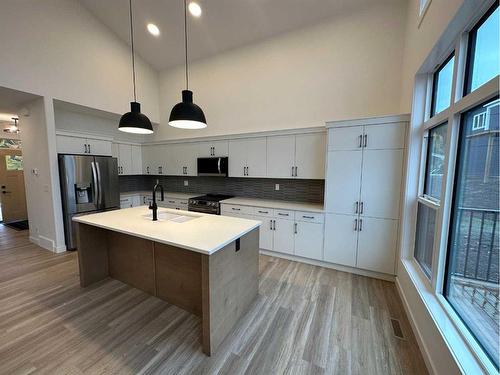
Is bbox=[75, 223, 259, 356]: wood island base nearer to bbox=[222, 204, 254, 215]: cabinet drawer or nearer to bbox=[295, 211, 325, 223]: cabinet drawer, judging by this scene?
bbox=[295, 211, 325, 223]: cabinet drawer

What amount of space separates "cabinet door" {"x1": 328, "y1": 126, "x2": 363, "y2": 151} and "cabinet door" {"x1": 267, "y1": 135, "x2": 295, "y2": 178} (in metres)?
0.77

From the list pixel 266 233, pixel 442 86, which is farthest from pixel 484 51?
pixel 266 233

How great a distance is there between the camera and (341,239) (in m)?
3.02

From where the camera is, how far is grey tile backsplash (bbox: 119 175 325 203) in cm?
388

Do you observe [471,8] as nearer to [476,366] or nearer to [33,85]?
[476,366]

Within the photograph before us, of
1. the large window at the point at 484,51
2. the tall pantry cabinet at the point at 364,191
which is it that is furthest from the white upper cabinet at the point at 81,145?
the large window at the point at 484,51

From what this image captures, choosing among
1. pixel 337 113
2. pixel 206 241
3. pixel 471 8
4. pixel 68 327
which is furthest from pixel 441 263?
pixel 68 327

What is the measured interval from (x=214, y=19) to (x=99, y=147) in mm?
3390

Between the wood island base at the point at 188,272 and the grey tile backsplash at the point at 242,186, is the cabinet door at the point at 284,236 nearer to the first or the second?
the grey tile backsplash at the point at 242,186

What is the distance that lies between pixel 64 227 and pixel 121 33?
13.2ft

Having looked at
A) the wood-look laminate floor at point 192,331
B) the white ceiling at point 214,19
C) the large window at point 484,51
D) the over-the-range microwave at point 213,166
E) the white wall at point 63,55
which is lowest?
the wood-look laminate floor at point 192,331

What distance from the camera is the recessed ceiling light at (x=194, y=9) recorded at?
3452 millimetres

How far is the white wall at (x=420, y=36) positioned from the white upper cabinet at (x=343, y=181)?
2.87 ft

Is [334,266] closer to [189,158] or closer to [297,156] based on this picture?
[297,156]
